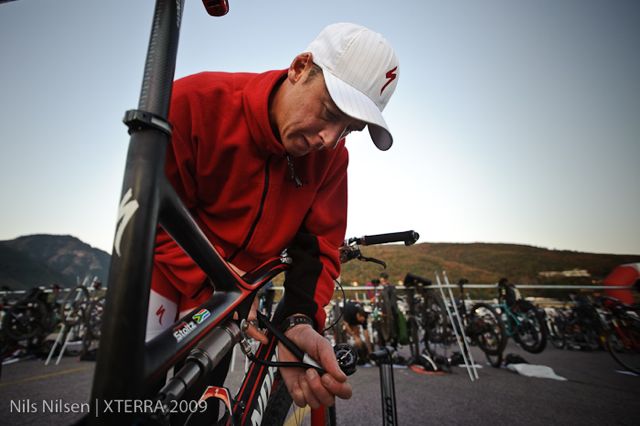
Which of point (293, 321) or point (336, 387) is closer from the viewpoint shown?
point (336, 387)

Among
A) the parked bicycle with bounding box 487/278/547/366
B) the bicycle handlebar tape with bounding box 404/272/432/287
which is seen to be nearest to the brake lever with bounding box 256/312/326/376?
the bicycle handlebar tape with bounding box 404/272/432/287

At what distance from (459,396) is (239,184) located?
4027mm

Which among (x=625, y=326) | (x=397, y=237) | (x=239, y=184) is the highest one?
(x=239, y=184)

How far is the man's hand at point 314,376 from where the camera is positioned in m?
0.83

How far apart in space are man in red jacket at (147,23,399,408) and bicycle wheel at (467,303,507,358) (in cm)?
570

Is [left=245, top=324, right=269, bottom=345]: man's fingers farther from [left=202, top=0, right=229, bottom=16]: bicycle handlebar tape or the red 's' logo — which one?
[left=202, top=0, right=229, bottom=16]: bicycle handlebar tape

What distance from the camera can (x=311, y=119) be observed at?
1174 millimetres

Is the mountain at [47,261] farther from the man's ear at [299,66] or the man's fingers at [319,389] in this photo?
the man's fingers at [319,389]

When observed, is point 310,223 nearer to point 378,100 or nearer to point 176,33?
point 378,100

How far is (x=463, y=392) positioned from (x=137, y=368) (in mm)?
4560

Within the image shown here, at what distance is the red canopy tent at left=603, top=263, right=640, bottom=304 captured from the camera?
5351mm

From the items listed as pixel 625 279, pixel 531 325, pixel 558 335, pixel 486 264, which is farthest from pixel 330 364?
pixel 486 264

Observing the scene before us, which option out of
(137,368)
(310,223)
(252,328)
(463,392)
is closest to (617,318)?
(463,392)

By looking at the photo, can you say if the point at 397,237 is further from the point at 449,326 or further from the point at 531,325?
the point at 531,325
